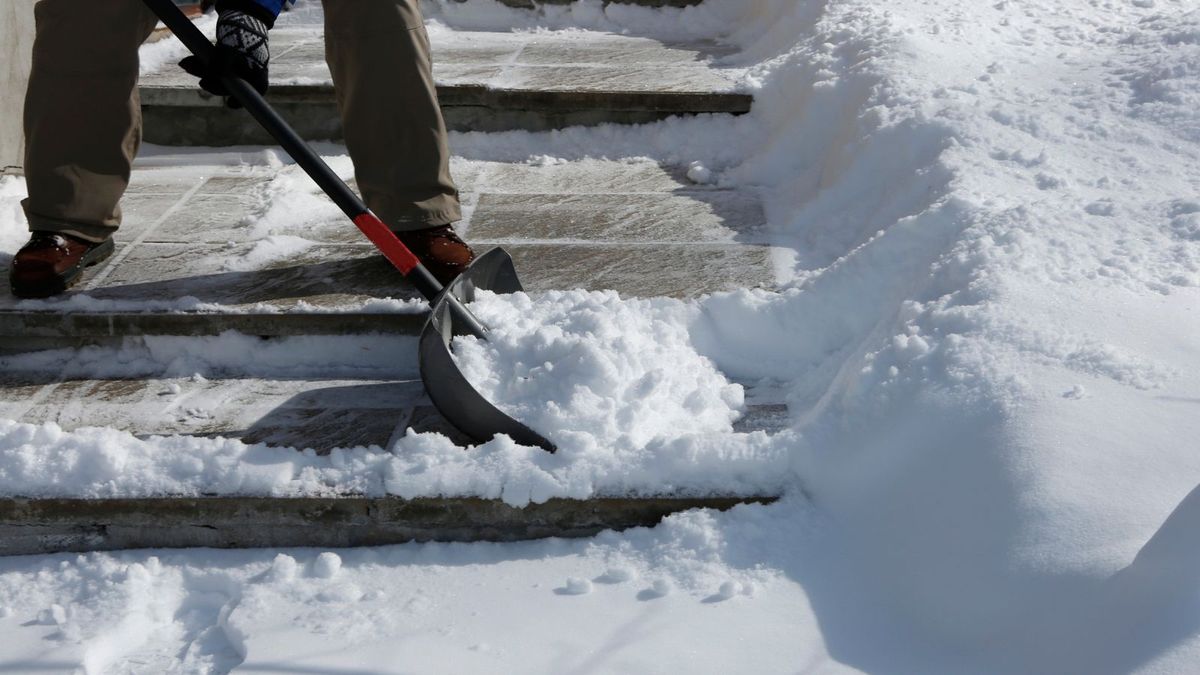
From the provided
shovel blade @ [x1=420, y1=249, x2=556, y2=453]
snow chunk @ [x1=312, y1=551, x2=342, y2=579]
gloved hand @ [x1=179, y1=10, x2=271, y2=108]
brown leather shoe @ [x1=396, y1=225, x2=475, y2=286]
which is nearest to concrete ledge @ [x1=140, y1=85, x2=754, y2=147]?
brown leather shoe @ [x1=396, y1=225, x2=475, y2=286]

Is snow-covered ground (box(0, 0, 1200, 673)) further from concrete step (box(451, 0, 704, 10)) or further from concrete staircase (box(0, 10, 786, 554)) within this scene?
concrete step (box(451, 0, 704, 10))

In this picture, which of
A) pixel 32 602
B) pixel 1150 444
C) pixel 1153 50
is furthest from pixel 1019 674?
pixel 1153 50

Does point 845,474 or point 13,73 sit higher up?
point 13,73

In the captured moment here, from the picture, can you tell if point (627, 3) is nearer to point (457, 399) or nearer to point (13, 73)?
point (13, 73)

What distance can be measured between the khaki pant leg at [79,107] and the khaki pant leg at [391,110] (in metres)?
0.50

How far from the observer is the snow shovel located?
6.92 ft

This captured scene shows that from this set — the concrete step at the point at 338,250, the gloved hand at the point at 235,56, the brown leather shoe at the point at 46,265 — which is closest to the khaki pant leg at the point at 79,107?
the brown leather shoe at the point at 46,265

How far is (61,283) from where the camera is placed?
2729mm

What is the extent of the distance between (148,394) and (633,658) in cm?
135

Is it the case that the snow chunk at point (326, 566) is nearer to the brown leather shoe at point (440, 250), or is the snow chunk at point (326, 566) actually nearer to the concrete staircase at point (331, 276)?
the concrete staircase at point (331, 276)

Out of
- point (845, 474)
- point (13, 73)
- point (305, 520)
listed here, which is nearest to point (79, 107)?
point (13, 73)

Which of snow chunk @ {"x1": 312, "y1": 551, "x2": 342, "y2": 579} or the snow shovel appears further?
the snow shovel

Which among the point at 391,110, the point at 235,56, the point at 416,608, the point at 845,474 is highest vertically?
the point at 235,56

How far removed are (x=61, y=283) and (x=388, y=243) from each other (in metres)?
0.91
